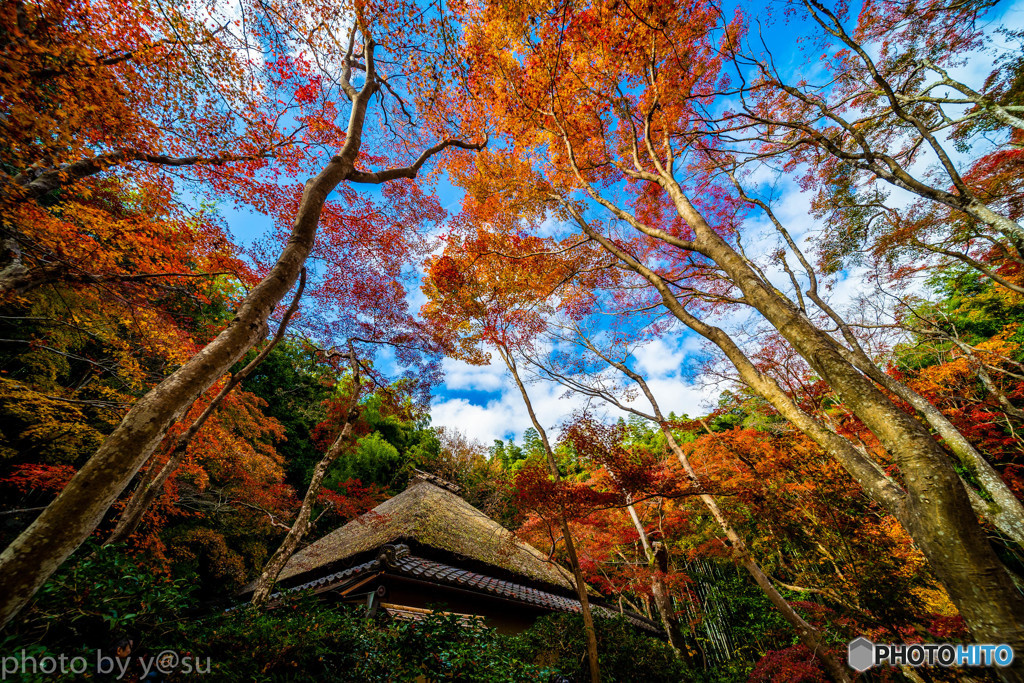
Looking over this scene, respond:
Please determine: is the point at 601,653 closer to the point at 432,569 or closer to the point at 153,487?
the point at 432,569

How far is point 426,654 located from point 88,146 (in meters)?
7.83

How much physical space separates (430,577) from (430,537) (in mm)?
1533

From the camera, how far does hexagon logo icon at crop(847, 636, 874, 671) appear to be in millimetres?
3914

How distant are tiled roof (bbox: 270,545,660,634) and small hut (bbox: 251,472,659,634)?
0.01 meters

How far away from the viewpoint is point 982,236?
579 cm

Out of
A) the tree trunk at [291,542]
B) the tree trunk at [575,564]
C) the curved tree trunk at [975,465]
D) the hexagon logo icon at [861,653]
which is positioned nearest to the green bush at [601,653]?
the tree trunk at [575,564]

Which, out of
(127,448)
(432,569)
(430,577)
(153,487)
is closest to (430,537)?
(432,569)

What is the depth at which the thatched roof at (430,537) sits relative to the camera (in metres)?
6.64

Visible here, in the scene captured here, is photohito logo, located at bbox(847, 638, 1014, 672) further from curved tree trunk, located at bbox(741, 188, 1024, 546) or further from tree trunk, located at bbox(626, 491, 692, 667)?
tree trunk, located at bbox(626, 491, 692, 667)

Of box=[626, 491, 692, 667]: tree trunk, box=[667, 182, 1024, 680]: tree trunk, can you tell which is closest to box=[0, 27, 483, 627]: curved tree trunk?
box=[667, 182, 1024, 680]: tree trunk

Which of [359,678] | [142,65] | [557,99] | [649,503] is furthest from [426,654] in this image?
[142,65]

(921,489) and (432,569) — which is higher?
(921,489)

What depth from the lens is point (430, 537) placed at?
6590 millimetres

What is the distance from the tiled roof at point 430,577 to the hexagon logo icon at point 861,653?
14.7 feet
